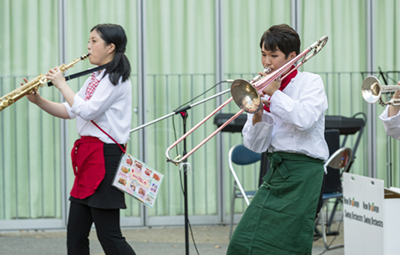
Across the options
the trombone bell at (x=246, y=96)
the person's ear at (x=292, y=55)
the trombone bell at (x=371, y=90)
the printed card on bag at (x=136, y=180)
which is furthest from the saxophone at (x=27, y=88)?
the trombone bell at (x=371, y=90)

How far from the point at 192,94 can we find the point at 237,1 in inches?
42.7

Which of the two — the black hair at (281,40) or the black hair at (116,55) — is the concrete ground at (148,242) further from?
the black hair at (281,40)

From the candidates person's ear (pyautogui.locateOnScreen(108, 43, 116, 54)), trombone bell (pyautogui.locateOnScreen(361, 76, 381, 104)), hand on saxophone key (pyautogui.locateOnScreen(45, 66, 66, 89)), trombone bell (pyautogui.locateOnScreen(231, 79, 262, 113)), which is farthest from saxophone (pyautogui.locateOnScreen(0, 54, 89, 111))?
trombone bell (pyautogui.locateOnScreen(361, 76, 381, 104))

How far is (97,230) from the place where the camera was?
10.4ft

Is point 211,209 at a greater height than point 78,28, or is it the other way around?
point 78,28

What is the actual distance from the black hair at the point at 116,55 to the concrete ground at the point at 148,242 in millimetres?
2135

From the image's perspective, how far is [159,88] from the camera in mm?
5930

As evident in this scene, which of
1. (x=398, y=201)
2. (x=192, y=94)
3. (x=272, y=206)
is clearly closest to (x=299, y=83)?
(x=272, y=206)

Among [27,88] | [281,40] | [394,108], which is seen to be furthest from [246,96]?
[27,88]

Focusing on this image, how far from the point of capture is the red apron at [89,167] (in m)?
3.14

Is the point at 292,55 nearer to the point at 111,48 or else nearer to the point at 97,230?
the point at 111,48

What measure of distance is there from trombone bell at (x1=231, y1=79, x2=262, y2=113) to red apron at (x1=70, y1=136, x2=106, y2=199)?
0.98 m

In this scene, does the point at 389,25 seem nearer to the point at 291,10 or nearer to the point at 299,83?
the point at 291,10

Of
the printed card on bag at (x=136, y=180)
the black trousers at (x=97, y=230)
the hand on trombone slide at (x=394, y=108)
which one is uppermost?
the hand on trombone slide at (x=394, y=108)
